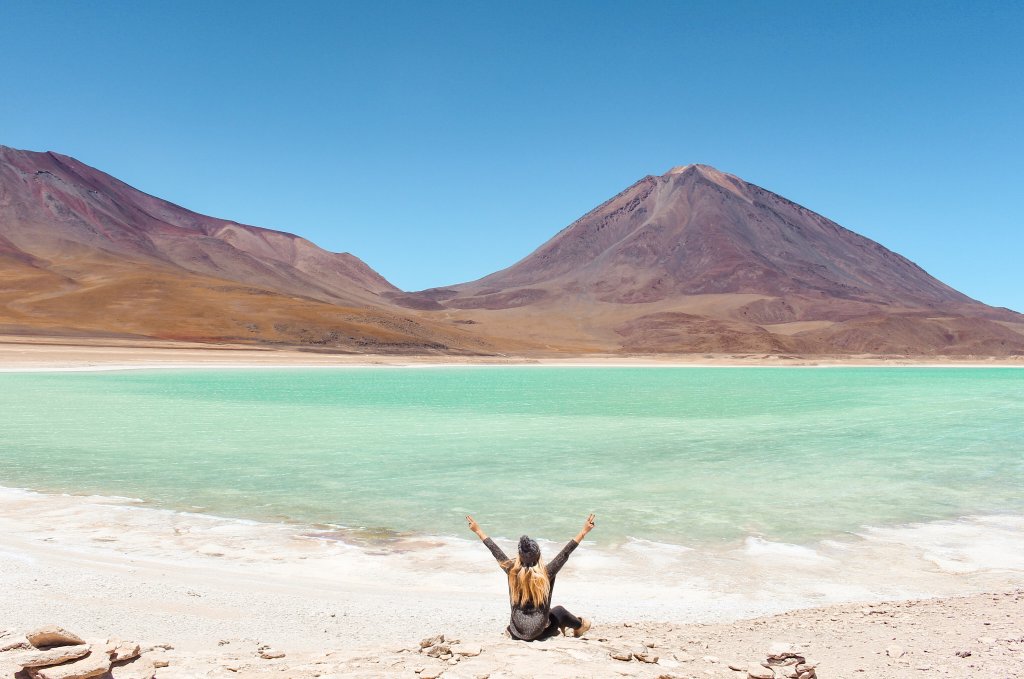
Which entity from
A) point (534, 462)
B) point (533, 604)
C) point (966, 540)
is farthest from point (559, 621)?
point (534, 462)

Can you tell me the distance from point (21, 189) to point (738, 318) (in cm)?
15529

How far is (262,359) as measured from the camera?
2771 inches

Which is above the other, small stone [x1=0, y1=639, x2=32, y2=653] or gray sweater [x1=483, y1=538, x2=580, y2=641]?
gray sweater [x1=483, y1=538, x2=580, y2=641]

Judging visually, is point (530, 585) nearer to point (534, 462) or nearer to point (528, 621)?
point (528, 621)

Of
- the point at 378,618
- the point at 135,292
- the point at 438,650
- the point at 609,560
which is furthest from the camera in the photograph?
the point at 135,292

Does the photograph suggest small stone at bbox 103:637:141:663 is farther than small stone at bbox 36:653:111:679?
Yes

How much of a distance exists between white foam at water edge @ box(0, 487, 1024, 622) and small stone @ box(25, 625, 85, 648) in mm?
2653

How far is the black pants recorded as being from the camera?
5.95m

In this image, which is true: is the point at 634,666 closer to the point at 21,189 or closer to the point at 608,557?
the point at 608,557

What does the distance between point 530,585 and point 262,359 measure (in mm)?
68066

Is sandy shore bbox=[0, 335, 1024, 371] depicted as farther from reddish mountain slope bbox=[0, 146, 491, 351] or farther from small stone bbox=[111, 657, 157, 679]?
small stone bbox=[111, 657, 157, 679]

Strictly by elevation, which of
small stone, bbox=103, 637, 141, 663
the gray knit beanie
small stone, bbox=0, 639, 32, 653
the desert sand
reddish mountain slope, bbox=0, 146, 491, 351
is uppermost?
reddish mountain slope, bbox=0, 146, 491, 351

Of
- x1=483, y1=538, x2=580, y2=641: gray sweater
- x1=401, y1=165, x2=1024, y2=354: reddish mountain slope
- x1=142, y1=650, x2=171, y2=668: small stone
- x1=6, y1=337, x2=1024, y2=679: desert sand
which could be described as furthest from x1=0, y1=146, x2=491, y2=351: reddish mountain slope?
x1=483, y1=538, x2=580, y2=641: gray sweater

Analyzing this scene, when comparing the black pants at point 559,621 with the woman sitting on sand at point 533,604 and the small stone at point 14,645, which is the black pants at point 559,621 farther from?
the small stone at point 14,645
